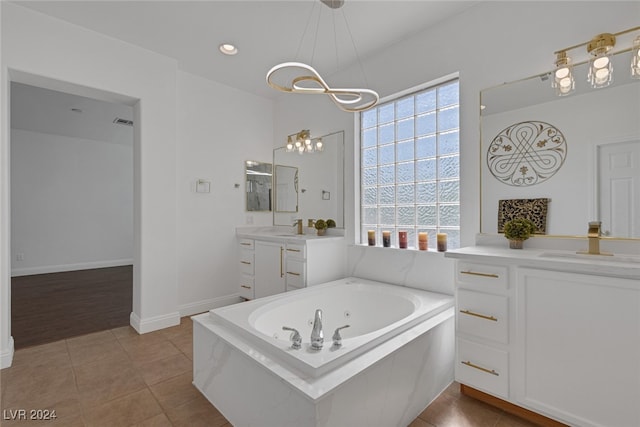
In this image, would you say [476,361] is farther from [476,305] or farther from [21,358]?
[21,358]

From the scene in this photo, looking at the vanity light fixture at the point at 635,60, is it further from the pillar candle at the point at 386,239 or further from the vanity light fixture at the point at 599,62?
the pillar candle at the point at 386,239

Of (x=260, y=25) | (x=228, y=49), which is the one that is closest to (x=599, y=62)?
(x=260, y=25)

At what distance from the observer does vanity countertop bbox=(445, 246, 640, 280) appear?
1.35 meters

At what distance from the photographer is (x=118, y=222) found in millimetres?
6656

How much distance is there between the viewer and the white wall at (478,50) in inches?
72.5

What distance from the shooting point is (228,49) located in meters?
2.91

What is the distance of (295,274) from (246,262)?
959 millimetres

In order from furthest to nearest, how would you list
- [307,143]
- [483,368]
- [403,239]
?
1. [307,143]
2. [403,239]
3. [483,368]

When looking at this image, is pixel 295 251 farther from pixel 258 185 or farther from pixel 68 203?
pixel 68 203

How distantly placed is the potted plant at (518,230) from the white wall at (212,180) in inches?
117

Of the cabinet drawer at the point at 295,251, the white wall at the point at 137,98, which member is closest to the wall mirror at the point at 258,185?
the white wall at the point at 137,98

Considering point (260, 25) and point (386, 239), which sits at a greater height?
point (260, 25)

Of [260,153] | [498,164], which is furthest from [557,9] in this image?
[260,153]

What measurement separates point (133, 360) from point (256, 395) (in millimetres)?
1508
